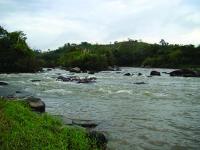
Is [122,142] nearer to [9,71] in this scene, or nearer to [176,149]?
[176,149]

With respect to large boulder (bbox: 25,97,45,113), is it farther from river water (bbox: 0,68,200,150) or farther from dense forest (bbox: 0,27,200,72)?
dense forest (bbox: 0,27,200,72)

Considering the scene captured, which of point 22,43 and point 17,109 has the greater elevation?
point 22,43

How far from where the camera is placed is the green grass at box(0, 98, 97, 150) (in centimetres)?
955

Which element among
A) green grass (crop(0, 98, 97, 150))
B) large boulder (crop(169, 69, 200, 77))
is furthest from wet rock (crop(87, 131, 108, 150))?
large boulder (crop(169, 69, 200, 77))

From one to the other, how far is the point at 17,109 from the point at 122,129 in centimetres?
478

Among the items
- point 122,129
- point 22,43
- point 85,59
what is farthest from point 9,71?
point 122,129

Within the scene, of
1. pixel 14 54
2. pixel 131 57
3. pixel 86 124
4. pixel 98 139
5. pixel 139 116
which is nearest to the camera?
pixel 98 139

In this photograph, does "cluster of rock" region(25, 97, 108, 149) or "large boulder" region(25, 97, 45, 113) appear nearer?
"cluster of rock" region(25, 97, 108, 149)

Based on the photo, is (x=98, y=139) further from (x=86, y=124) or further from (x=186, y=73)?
(x=186, y=73)

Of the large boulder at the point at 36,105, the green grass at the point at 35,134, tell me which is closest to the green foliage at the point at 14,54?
the large boulder at the point at 36,105

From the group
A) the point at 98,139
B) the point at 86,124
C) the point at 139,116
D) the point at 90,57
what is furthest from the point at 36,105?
the point at 90,57

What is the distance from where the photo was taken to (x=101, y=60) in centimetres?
8988

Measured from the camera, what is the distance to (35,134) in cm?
1055

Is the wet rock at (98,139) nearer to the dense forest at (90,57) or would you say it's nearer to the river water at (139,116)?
the river water at (139,116)
